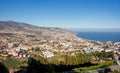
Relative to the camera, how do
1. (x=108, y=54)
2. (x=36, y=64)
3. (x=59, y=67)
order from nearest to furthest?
1. (x=36, y=64)
2. (x=59, y=67)
3. (x=108, y=54)

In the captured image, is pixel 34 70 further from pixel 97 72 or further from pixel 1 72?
pixel 97 72

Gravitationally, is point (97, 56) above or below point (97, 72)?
below

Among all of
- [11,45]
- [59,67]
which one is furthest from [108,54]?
[11,45]

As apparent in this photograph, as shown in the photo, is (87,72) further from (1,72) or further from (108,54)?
(108,54)

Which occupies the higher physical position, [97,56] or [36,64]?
[36,64]

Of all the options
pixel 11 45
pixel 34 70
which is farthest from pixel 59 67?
pixel 11 45

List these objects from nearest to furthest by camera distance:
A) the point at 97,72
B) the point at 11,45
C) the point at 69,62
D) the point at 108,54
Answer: the point at 97,72
the point at 69,62
the point at 108,54
the point at 11,45

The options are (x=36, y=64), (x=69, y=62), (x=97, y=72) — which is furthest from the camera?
(x=69, y=62)

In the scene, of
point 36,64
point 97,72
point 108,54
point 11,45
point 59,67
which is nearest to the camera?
point 97,72

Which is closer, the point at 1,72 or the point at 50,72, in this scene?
the point at 1,72
